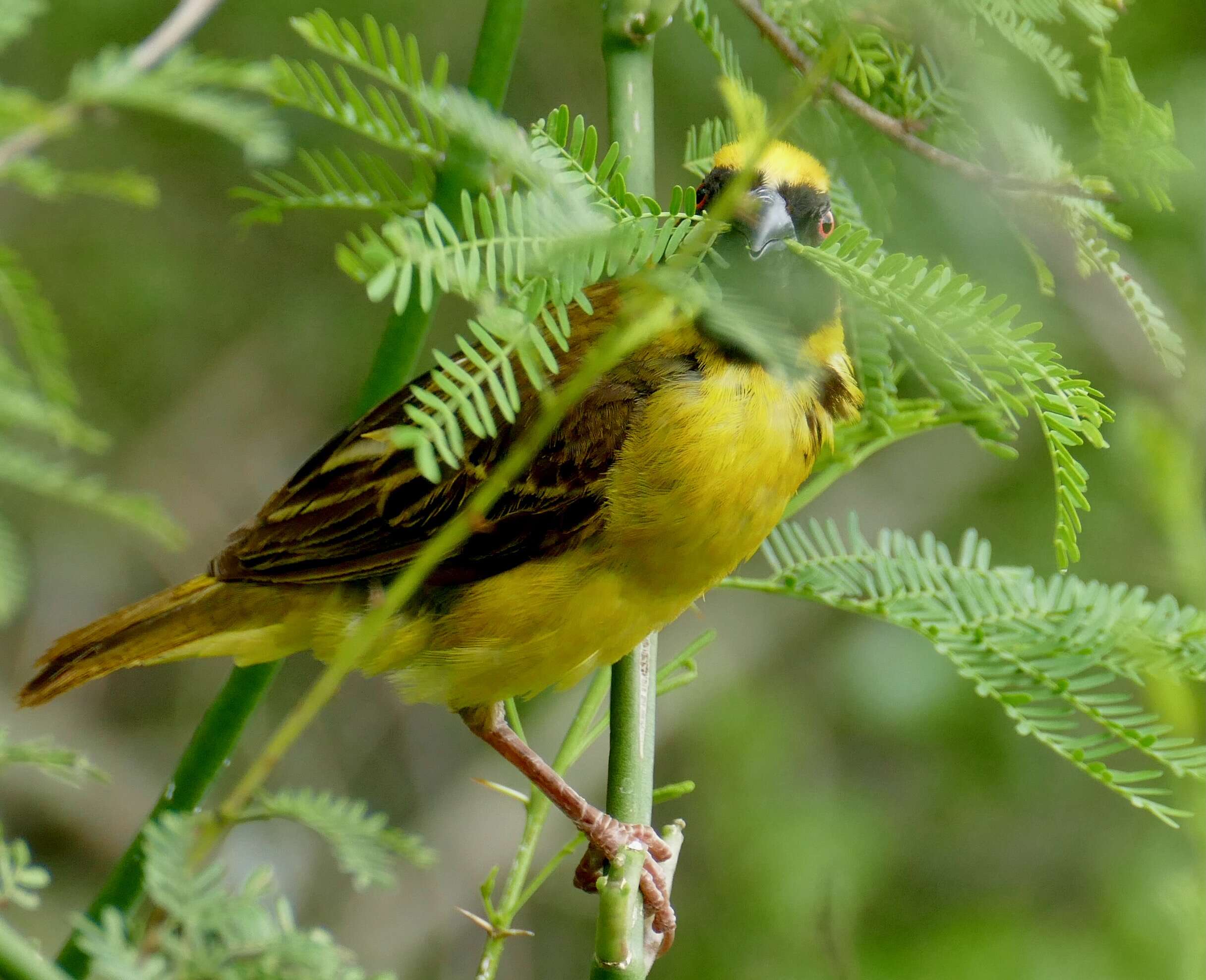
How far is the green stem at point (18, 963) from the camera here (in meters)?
0.73

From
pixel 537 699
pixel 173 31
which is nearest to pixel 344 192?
pixel 173 31

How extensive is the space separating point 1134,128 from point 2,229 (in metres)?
4.67

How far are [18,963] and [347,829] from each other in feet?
1.02

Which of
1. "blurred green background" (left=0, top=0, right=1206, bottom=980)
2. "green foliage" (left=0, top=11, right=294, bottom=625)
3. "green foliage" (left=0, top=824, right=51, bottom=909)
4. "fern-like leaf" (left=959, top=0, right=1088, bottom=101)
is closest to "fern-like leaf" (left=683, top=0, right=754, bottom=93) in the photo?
"fern-like leaf" (left=959, top=0, right=1088, bottom=101)

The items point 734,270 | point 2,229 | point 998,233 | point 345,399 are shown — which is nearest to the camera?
point 734,270

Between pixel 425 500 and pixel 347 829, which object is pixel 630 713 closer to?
pixel 425 500

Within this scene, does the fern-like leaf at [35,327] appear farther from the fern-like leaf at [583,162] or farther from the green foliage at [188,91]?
the fern-like leaf at [583,162]

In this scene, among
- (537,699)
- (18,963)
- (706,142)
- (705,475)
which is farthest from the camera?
(537,699)

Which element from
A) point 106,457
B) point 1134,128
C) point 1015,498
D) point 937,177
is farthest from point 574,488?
point 106,457

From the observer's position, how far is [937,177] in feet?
5.79

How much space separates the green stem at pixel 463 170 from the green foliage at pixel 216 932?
0.97 metres

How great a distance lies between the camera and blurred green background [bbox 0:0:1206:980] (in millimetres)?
4078

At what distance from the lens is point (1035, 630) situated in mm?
1713

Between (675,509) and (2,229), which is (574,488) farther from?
(2,229)
